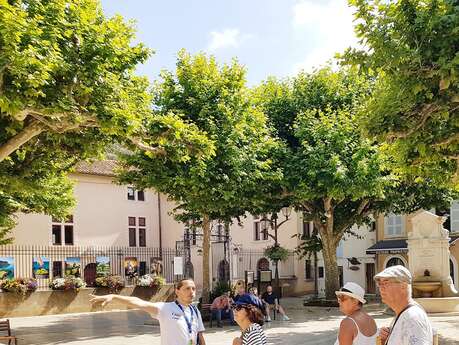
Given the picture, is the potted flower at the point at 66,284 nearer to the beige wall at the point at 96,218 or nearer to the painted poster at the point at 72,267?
the painted poster at the point at 72,267

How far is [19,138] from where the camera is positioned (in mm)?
13828

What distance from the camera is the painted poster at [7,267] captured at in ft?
110

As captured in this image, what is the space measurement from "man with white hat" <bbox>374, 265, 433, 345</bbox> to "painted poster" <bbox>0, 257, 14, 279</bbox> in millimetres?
31738

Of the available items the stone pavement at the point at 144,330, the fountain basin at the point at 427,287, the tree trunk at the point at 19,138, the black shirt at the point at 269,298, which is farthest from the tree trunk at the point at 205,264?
the tree trunk at the point at 19,138

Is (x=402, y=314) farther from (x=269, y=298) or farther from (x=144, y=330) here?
(x=269, y=298)

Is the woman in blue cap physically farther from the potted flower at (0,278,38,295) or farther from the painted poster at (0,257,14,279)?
the painted poster at (0,257,14,279)

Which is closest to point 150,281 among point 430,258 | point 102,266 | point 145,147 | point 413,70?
point 102,266

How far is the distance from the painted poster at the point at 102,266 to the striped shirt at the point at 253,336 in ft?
104

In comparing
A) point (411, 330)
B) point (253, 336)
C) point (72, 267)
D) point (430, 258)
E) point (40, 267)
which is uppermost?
point (411, 330)

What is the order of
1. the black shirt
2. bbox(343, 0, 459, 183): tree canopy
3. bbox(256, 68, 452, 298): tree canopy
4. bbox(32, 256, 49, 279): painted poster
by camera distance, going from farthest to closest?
bbox(32, 256, 49, 279): painted poster
bbox(256, 68, 452, 298): tree canopy
the black shirt
bbox(343, 0, 459, 183): tree canopy

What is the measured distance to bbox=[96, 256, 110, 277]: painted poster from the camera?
3678cm

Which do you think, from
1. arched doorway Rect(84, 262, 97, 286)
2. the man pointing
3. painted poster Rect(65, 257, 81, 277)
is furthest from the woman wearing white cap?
arched doorway Rect(84, 262, 97, 286)

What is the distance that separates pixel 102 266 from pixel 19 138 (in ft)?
79.5

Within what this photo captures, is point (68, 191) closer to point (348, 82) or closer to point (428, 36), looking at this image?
point (348, 82)
